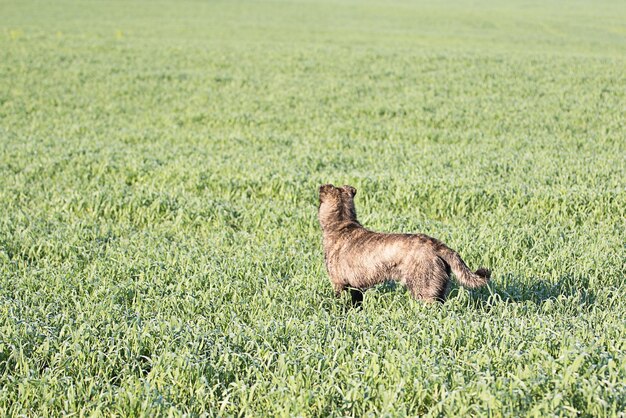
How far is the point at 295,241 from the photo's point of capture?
21.9 ft

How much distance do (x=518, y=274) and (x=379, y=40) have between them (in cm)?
3197

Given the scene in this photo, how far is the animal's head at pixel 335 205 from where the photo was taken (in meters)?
5.14

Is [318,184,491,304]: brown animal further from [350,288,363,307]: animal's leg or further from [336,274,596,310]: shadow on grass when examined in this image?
[336,274,596,310]: shadow on grass

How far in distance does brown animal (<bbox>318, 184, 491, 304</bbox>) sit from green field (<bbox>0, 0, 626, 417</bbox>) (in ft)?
0.72

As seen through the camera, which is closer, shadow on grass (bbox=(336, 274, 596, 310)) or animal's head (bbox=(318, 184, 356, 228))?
shadow on grass (bbox=(336, 274, 596, 310))

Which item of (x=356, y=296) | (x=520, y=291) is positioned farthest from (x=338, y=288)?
(x=520, y=291)

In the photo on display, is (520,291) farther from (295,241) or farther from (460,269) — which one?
(295,241)

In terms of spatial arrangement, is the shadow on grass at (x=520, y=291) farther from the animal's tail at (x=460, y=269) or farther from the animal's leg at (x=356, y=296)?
the animal's tail at (x=460, y=269)

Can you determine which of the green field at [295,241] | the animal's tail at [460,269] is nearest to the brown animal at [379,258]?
the animal's tail at [460,269]

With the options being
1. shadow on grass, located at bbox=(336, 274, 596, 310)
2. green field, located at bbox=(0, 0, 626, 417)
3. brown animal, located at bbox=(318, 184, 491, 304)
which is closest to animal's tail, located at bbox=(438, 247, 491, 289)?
brown animal, located at bbox=(318, 184, 491, 304)

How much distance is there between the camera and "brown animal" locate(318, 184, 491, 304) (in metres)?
4.18

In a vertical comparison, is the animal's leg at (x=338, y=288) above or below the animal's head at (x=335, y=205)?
below

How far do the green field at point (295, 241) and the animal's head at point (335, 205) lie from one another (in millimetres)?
569

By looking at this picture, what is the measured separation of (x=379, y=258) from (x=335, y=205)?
0.88 metres
